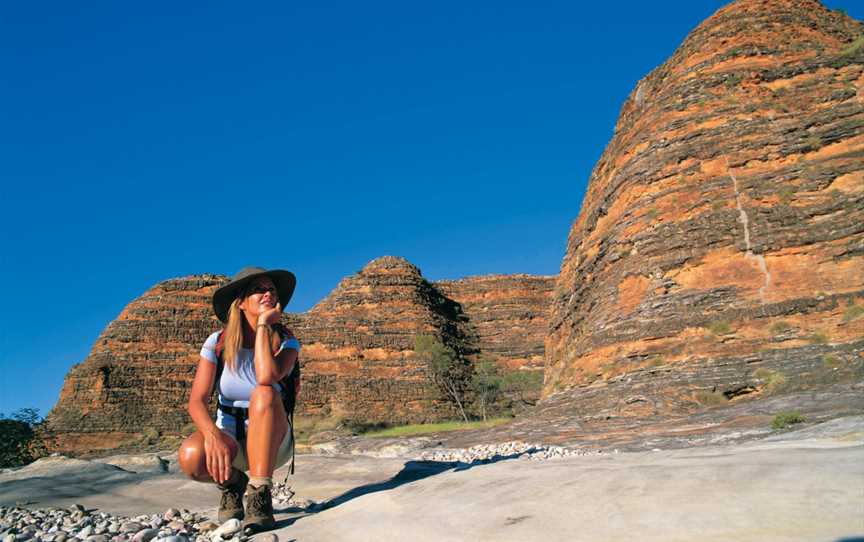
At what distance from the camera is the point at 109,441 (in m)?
43.8

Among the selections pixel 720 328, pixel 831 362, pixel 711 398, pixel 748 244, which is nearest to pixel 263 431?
pixel 711 398

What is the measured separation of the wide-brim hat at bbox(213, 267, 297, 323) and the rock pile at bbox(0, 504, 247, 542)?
1.38 meters

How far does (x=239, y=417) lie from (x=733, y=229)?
54.8 feet

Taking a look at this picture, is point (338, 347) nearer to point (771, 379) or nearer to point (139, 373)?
point (139, 373)

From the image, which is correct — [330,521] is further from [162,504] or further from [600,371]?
[600,371]

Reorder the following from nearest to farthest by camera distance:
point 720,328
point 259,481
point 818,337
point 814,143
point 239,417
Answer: point 259,481 < point 239,417 < point 818,337 < point 720,328 < point 814,143

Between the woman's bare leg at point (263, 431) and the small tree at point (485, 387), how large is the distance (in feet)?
136

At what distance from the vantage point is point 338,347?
48812mm

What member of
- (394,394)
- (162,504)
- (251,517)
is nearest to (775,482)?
(251,517)

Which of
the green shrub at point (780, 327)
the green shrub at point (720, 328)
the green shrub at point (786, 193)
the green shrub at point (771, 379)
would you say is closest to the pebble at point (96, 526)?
the green shrub at point (771, 379)

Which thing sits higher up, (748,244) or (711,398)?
(748,244)

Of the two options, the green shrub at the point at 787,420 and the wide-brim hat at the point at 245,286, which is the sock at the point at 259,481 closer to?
A: the wide-brim hat at the point at 245,286

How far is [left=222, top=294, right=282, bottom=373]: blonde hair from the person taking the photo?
4121mm

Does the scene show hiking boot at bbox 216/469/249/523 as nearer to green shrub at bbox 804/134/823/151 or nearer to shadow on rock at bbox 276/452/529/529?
shadow on rock at bbox 276/452/529/529
